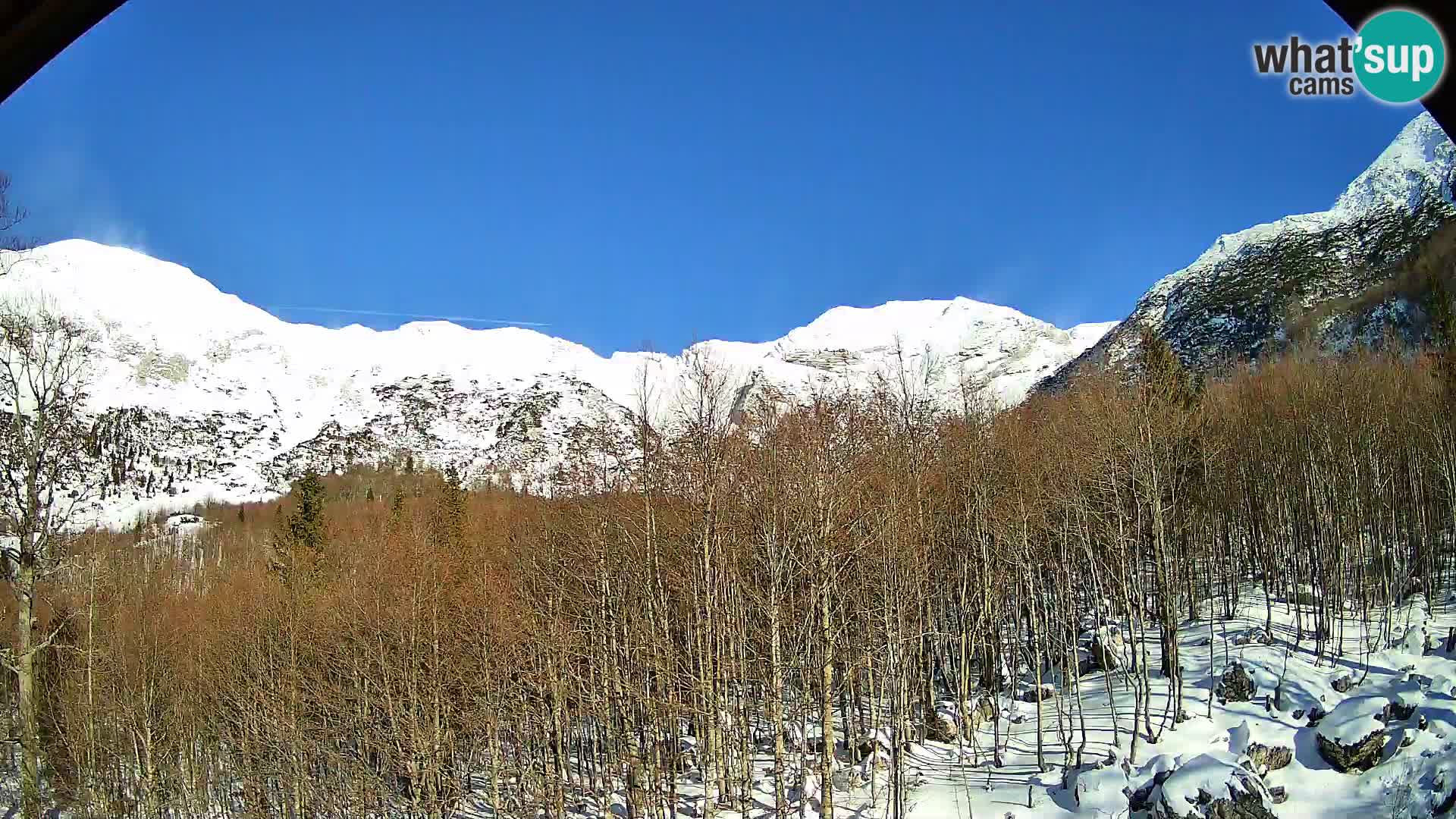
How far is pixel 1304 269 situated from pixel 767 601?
12217cm

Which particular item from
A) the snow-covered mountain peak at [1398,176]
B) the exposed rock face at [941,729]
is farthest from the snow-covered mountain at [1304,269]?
the exposed rock face at [941,729]

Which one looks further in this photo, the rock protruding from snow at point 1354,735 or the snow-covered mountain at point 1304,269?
the snow-covered mountain at point 1304,269

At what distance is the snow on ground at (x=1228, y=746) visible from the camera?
17297 mm

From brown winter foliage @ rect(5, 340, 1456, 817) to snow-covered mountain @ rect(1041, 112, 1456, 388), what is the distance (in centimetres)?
4327

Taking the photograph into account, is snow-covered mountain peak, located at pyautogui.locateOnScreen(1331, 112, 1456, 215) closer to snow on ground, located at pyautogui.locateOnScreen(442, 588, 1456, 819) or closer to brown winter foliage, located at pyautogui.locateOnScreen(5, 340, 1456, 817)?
brown winter foliage, located at pyautogui.locateOnScreen(5, 340, 1456, 817)

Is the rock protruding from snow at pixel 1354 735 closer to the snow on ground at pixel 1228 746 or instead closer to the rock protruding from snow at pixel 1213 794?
the snow on ground at pixel 1228 746

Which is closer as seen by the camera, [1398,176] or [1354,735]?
[1354,735]

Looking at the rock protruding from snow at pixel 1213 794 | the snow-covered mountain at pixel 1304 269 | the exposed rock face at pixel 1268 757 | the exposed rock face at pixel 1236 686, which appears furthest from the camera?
the snow-covered mountain at pixel 1304 269

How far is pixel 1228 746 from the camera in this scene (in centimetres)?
1950

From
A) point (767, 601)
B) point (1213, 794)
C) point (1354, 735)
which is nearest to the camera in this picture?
point (1213, 794)

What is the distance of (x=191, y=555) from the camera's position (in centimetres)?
9119

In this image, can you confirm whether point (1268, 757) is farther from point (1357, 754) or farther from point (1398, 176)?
point (1398, 176)

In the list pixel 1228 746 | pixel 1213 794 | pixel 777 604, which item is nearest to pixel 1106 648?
pixel 1228 746

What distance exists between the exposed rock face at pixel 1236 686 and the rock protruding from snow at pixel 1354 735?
6.87 ft
